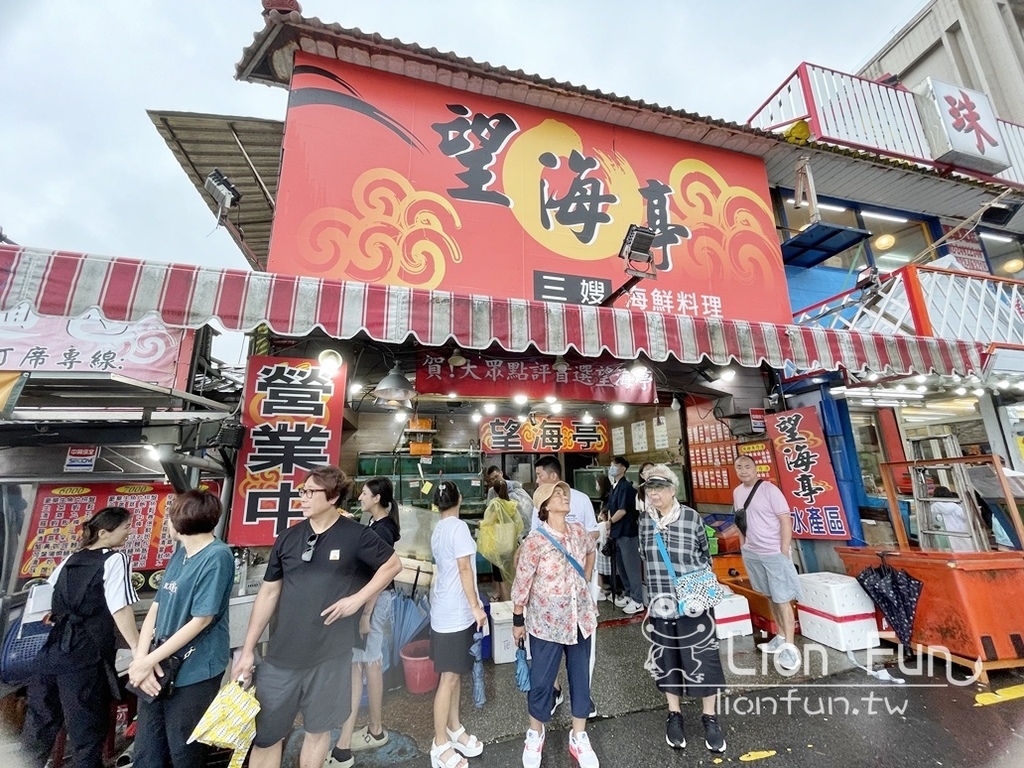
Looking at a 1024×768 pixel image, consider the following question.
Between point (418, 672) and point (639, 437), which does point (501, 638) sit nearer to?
point (418, 672)

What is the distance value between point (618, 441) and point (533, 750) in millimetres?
8488

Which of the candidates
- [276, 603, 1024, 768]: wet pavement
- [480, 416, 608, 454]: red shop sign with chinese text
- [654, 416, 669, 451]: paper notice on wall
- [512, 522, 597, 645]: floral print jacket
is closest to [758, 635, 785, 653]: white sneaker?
[276, 603, 1024, 768]: wet pavement

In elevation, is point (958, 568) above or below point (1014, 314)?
below

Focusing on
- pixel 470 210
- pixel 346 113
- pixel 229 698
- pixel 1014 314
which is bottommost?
pixel 229 698

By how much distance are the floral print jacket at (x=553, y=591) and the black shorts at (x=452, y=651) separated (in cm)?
50

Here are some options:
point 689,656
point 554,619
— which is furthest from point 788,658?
point 554,619

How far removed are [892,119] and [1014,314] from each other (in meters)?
4.38

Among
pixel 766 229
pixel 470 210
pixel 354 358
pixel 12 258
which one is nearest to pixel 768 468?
pixel 766 229

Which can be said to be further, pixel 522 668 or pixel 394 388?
pixel 394 388

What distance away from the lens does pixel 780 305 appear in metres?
6.84

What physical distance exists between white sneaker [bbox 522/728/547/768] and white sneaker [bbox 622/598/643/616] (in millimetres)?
3659

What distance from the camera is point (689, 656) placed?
329 centimetres

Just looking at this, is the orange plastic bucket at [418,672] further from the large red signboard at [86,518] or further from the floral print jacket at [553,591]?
the large red signboard at [86,518]

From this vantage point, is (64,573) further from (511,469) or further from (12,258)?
(511,469)
